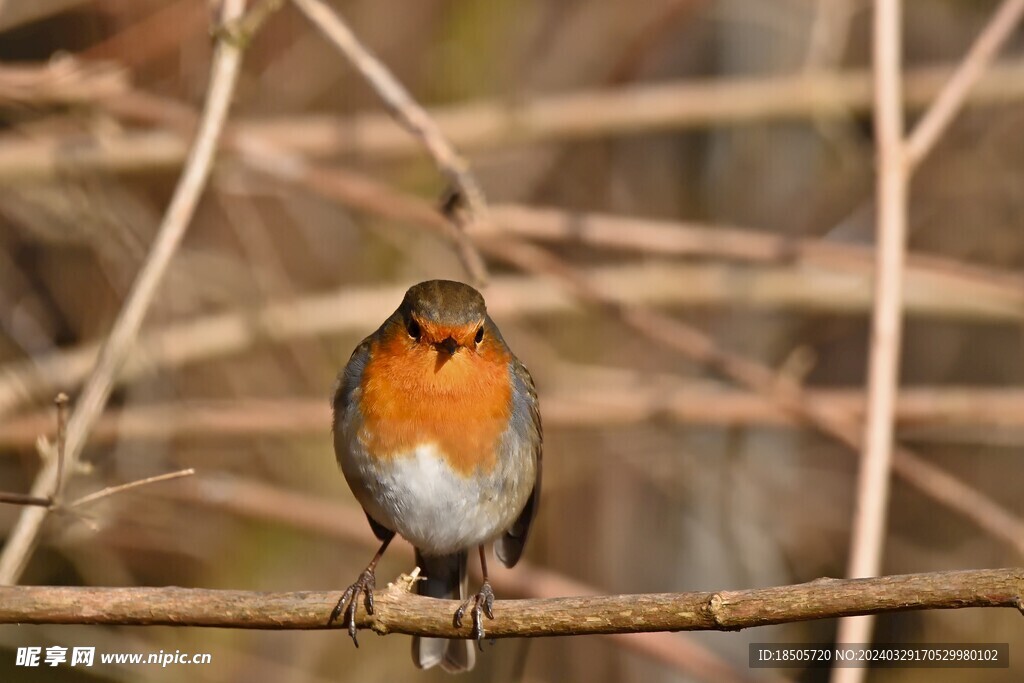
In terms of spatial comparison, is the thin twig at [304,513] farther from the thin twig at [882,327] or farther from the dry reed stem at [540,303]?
the thin twig at [882,327]

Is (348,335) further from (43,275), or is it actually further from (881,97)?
(881,97)

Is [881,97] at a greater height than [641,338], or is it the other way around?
[641,338]

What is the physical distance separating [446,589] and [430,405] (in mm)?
1048

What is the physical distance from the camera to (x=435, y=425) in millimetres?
3219

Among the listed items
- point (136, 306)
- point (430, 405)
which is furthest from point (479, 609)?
point (136, 306)

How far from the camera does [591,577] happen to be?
6.46 metres

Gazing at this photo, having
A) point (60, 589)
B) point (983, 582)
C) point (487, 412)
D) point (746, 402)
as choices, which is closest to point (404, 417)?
point (487, 412)

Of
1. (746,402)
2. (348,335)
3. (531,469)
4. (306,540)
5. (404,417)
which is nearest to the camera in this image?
(404,417)

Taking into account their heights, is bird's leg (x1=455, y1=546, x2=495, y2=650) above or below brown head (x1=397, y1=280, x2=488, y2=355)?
below

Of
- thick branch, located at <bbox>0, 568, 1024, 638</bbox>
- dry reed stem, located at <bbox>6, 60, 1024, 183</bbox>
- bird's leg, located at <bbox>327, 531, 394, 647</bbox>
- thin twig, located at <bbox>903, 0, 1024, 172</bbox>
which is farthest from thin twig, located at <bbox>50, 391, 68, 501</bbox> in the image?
dry reed stem, located at <bbox>6, 60, 1024, 183</bbox>

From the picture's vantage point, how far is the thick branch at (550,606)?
2.09 m

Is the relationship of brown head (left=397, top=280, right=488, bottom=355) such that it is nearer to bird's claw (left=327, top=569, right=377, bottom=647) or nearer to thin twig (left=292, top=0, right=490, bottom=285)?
thin twig (left=292, top=0, right=490, bottom=285)

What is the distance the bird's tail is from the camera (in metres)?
3.83

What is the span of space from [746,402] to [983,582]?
313 centimetres
